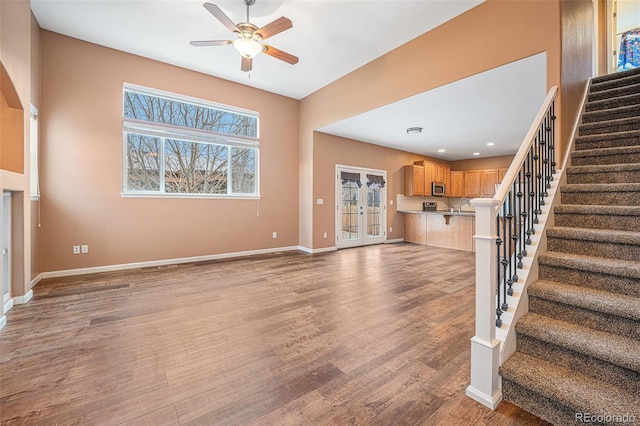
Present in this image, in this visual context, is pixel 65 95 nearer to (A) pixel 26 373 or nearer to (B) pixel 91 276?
(B) pixel 91 276

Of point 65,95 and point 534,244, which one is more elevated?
point 65,95

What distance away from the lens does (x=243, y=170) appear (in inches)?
222

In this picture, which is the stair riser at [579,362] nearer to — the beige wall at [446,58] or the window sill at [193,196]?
the beige wall at [446,58]

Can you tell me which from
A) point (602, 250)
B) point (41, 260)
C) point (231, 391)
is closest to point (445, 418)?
point (231, 391)

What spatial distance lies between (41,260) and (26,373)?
9.64ft

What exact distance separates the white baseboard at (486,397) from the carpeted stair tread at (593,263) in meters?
1.00

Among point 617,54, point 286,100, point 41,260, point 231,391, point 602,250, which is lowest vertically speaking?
point 231,391

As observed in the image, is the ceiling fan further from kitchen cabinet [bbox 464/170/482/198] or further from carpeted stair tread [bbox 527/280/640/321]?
kitchen cabinet [bbox 464/170/482/198]

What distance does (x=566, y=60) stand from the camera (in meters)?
2.86

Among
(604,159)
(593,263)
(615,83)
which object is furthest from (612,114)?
(593,263)

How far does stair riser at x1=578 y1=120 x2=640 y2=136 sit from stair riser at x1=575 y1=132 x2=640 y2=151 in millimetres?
218

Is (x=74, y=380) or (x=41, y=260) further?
(x=41, y=260)

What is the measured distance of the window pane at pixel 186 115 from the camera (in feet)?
15.0

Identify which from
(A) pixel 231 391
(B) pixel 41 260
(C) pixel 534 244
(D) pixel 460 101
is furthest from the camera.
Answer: (D) pixel 460 101
